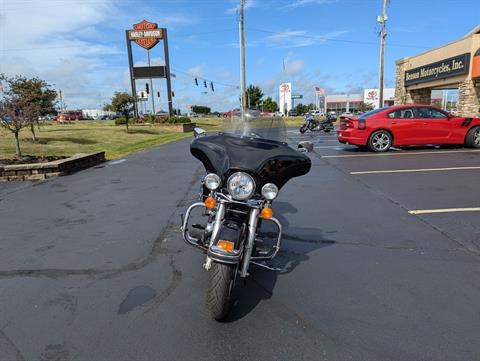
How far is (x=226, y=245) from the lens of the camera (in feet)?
8.97

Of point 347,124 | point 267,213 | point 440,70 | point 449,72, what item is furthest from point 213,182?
point 440,70

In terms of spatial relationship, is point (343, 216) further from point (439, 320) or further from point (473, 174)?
point (473, 174)

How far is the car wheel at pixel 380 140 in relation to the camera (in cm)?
1212

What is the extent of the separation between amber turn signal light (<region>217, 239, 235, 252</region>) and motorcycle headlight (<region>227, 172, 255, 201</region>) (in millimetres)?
368

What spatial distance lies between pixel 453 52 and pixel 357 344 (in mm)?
23645

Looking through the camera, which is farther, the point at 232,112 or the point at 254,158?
the point at 232,112

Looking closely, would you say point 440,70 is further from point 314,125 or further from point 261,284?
point 261,284

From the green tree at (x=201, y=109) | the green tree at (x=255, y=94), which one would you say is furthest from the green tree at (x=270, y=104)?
the green tree at (x=201, y=109)

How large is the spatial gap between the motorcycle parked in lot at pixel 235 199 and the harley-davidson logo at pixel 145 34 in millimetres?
32746

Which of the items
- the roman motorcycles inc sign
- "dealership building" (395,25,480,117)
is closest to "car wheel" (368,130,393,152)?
"dealership building" (395,25,480,117)

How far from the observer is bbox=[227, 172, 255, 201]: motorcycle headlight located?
2896 millimetres

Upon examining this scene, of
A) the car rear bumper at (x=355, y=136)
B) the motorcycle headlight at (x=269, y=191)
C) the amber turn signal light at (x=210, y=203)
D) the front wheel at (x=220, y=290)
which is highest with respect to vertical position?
the motorcycle headlight at (x=269, y=191)

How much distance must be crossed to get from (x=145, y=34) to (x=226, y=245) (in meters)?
34.1

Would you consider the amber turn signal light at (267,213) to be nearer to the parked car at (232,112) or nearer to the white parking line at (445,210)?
the parked car at (232,112)
